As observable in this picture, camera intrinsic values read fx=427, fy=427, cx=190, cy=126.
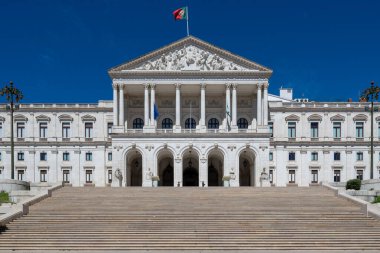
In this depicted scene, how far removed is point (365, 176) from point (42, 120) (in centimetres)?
5249

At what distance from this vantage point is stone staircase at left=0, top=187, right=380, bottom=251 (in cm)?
2733

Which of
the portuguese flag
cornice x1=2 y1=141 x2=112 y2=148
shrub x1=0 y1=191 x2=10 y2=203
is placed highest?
the portuguese flag

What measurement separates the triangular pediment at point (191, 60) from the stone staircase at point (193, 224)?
24.9 m

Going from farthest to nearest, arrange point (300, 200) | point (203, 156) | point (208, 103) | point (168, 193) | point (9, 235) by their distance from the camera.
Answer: point (208, 103) → point (203, 156) → point (168, 193) → point (300, 200) → point (9, 235)

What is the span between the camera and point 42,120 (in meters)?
69.4

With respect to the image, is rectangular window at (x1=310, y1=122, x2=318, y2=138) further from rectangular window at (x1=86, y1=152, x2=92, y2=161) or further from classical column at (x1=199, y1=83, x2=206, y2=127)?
rectangular window at (x1=86, y1=152, x2=92, y2=161)

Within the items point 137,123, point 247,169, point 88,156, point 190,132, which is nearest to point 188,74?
point 190,132

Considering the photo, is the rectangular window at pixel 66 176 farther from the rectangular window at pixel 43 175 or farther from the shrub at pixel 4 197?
the shrub at pixel 4 197

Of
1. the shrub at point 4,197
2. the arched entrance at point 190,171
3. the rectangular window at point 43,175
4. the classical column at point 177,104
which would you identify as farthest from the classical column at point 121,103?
the shrub at point 4,197

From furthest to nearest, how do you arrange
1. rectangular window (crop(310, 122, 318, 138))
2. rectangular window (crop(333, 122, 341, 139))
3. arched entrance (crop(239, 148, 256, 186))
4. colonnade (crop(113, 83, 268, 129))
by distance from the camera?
rectangular window (crop(310, 122, 318, 138)) < rectangular window (crop(333, 122, 341, 139)) < arched entrance (crop(239, 148, 256, 186)) < colonnade (crop(113, 83, 268, 129))

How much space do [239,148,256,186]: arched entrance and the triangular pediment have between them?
12.5 meters

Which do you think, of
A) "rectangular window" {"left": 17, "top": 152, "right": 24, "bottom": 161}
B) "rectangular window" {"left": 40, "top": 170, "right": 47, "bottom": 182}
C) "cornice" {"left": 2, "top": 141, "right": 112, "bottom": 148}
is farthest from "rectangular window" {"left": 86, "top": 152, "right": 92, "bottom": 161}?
"rectangular window" {"left": 17, "top": 152, "right": 24, "bottom": 161}

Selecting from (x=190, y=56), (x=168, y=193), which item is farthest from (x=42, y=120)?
(x=168, y=193)

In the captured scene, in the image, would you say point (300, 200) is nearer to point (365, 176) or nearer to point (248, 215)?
point (248, 215)
